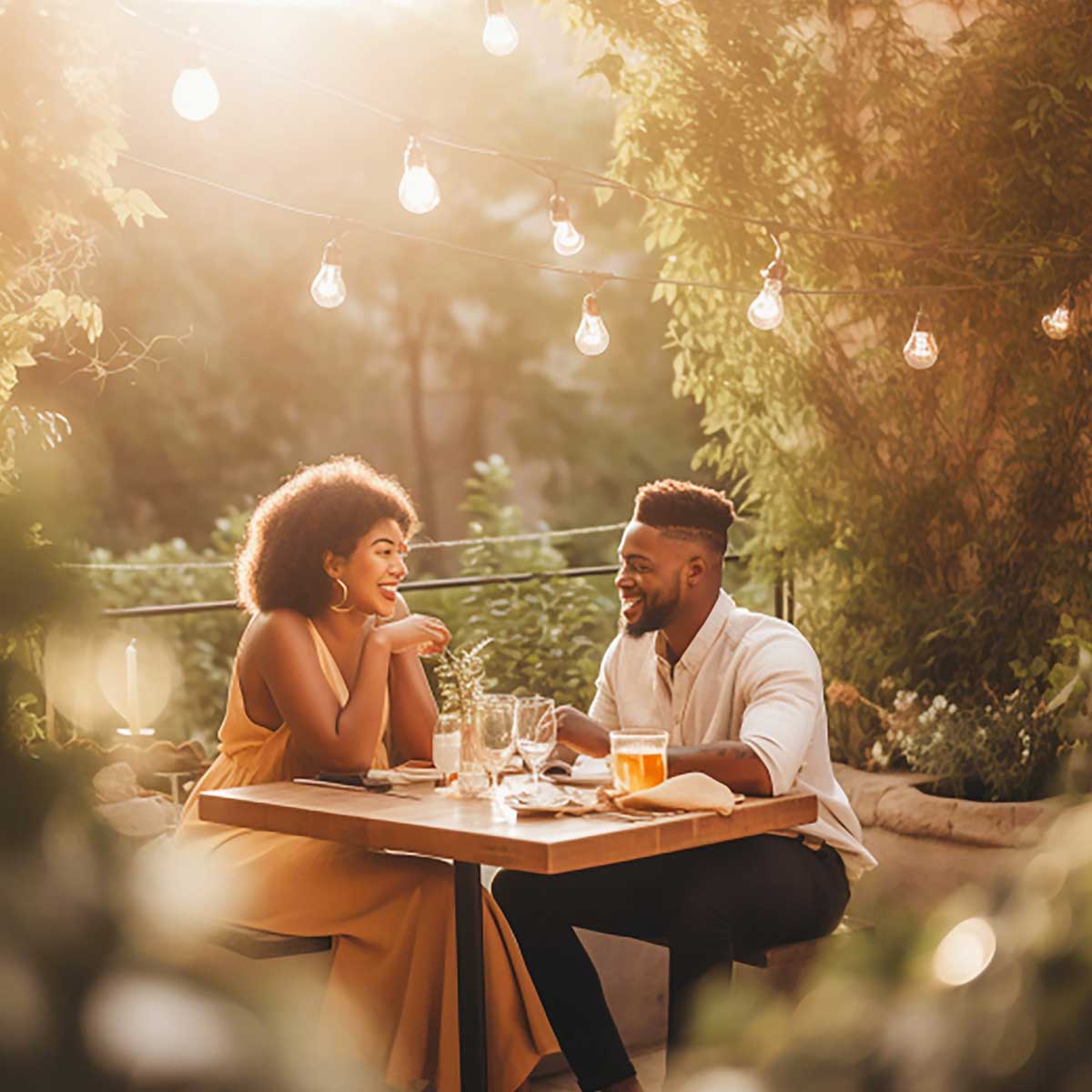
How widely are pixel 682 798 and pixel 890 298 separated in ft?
13.0

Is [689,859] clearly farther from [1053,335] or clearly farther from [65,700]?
[1053,335]

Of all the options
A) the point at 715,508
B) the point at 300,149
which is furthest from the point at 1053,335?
the point at 300,149

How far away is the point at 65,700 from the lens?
1.85 ft

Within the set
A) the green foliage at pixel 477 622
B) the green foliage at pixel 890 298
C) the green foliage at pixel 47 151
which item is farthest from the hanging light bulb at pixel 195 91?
the green foliage at pixel 890 298

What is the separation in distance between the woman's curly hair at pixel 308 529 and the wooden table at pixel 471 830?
1.77ft

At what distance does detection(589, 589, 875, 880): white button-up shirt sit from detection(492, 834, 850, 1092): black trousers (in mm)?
106

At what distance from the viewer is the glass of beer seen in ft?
8.96

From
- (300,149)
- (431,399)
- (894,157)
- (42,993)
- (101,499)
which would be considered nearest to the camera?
(42,993)

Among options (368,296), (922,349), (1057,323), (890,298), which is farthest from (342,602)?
(368,296)

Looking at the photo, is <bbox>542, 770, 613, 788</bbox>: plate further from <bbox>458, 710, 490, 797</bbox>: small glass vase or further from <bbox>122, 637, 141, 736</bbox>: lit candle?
<bbox>122, 637, 141, 736</bbox>: lit candle

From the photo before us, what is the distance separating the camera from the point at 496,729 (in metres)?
2.79

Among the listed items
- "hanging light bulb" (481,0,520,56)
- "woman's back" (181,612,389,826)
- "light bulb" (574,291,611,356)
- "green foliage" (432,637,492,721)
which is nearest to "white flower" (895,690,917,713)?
"green foliage" (432,637,492,721)

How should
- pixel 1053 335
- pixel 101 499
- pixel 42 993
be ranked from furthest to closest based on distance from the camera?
pixel 1053 335
pixel 101 499
pixel 42 993

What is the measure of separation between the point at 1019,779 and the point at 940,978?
503 cm
